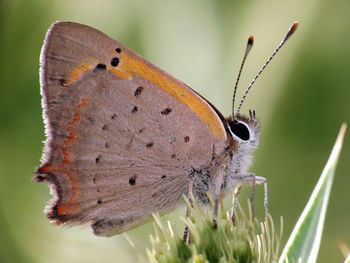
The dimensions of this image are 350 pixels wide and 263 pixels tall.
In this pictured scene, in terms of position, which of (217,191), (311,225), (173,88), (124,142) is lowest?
(311,225)

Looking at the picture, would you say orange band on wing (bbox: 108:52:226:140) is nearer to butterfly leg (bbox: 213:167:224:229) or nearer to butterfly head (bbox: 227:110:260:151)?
butterfly head (bbox: 227:110:260:151)

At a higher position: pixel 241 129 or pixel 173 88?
pixel 173 88

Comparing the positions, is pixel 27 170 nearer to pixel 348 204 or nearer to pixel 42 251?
pixel 42 251

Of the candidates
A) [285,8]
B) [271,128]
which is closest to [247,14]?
[285,8]

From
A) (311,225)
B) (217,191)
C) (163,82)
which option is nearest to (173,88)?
(163,82)

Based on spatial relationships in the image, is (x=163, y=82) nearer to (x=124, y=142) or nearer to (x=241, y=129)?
(x=124, y=142)

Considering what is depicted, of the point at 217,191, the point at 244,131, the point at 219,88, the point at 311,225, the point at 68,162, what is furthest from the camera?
the point at 219,88
